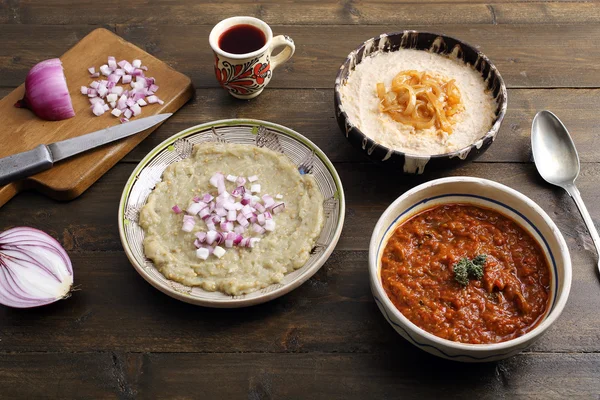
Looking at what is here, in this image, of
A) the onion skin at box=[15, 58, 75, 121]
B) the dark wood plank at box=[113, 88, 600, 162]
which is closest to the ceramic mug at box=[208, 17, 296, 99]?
the dark wood plank at box=[113, 88, 600, 162]

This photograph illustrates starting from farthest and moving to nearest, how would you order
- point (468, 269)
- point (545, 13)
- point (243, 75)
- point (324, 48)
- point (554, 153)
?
point (545, 13) → point (324, 48) → point (243, 75) → point (554, 153) → point (468, 269)

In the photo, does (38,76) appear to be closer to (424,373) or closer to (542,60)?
(424,373)

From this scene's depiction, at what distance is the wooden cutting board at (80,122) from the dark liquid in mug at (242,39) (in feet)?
0.83

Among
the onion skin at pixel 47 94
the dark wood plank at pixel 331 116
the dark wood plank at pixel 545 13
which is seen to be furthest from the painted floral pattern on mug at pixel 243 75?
the dark wood plank at pixel 545 13

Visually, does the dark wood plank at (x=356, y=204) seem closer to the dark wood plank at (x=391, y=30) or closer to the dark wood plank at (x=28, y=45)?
the dark wood plank at (x=391, y=30)

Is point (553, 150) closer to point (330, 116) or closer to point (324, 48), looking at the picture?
point (330, 116)

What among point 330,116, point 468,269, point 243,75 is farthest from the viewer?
point 330,116

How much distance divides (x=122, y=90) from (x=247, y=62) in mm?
610

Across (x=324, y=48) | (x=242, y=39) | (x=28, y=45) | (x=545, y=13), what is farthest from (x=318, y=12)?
(x=28, y=45)

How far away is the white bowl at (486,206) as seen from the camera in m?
1.76

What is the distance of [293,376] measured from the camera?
6.64 feet

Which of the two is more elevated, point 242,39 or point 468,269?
point 242,39

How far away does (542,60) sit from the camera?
293 cm

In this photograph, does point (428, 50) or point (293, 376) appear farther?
point (428, 50)
